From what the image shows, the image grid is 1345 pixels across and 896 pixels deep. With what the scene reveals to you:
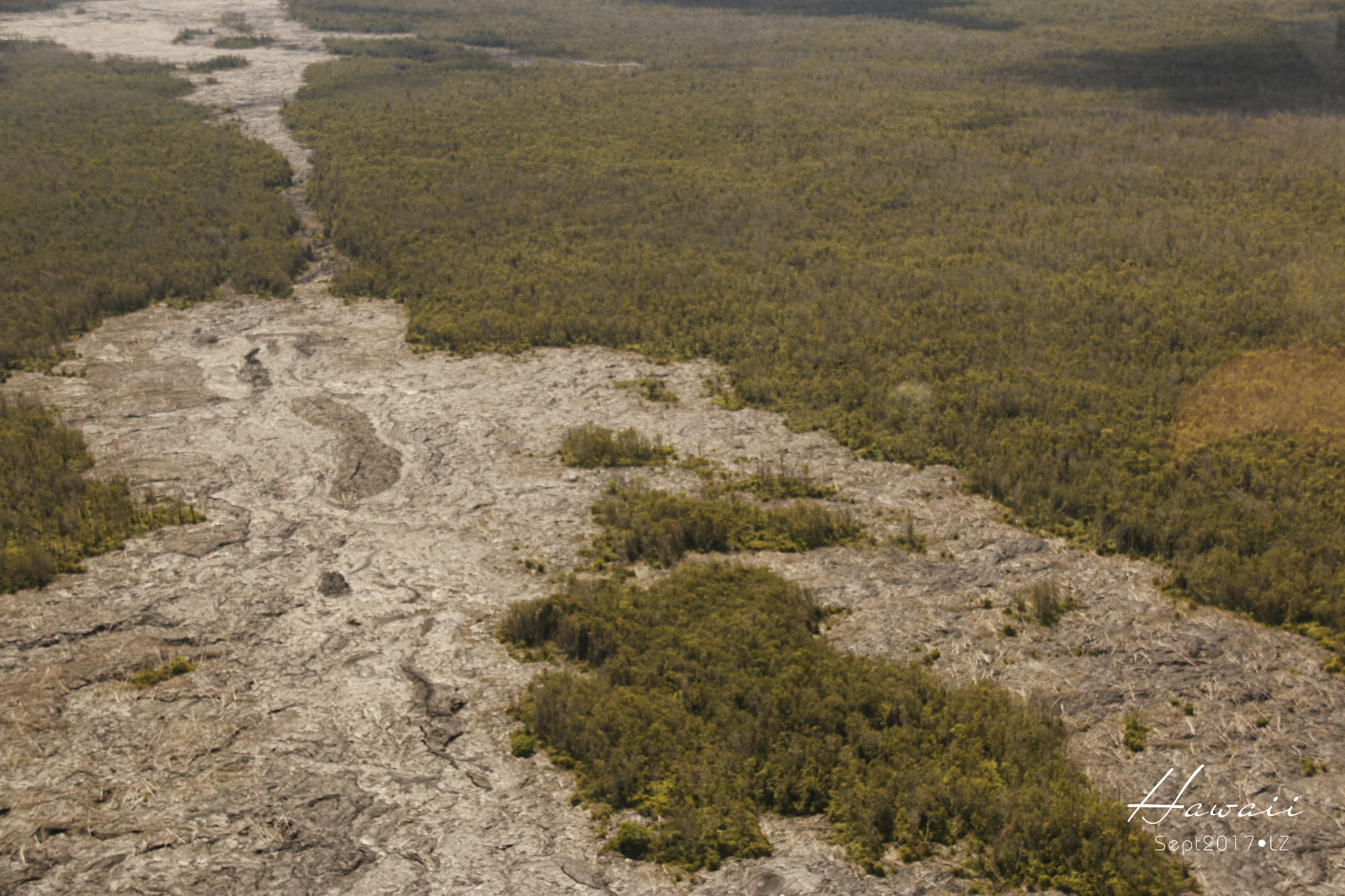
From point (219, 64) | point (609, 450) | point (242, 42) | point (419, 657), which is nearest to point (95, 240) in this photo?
point (609, 450)

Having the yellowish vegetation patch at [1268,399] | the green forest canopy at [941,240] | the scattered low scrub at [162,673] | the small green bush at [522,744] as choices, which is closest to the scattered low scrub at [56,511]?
the scattered low scrub at [162,673]

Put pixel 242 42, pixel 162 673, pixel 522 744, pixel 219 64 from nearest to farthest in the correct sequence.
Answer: pixel 522 744, pixel 162 673, pixel 219 64, pixel 242 42

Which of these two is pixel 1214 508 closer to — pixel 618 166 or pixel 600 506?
pixel 600 506

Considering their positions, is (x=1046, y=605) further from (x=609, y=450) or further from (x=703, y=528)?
(x=609, y=450)

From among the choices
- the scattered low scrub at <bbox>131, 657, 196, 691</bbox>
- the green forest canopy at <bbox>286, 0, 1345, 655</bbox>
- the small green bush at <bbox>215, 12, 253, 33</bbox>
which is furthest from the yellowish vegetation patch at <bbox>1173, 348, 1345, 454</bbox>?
the small green bush at <bbox>215, 12, 253, 33</bbox>

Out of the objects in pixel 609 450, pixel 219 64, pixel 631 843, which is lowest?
pixel 631 843

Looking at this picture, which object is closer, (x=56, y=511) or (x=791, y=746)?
(x=791, y=746)

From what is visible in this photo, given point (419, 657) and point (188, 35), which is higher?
point (188, 35)
